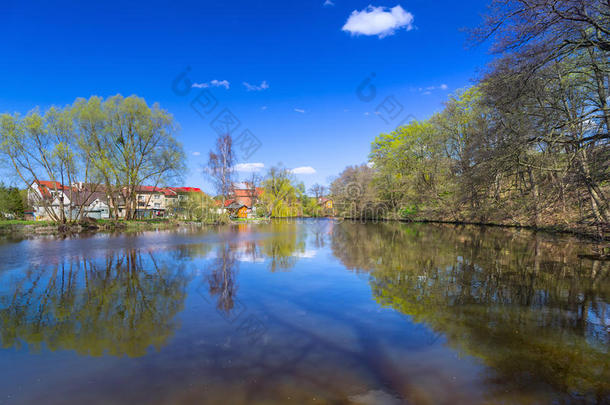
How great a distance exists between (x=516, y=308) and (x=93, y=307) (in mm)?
8268

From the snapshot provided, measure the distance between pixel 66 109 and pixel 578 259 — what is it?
34536 millimetres

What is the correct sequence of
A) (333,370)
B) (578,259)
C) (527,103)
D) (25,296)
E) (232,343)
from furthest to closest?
1. (578,259)
2. (527,103)
3. (25,296)
4. (232,343)
5. (333,370)

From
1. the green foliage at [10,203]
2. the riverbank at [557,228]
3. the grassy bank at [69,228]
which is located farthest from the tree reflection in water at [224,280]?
the green foliage at [10,203]

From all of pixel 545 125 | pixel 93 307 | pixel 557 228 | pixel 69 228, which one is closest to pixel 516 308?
pixel 545 125

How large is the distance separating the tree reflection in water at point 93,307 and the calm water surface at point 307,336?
38 mm

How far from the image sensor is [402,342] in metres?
4.21

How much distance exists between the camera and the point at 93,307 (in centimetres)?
586

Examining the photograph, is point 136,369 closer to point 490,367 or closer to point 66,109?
point 490,367

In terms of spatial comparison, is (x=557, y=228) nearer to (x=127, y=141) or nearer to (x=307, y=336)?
(x=307, y=336)

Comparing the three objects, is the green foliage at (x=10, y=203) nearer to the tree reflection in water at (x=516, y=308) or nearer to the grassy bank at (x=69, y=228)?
the grassy bank at (x=69, y=228)

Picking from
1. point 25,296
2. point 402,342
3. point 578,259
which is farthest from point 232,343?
point 578,259

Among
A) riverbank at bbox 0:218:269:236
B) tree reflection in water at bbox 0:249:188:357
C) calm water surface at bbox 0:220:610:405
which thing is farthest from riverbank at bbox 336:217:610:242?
riverbank at bbox 0:218:269:236

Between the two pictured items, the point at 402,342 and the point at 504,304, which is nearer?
the point at 402,342

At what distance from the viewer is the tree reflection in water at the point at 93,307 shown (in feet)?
14.3
